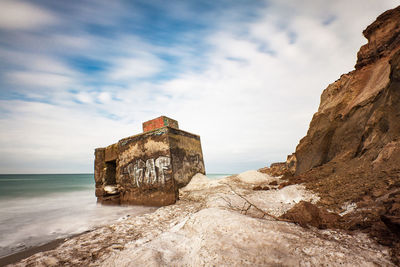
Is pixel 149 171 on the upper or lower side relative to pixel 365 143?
lower

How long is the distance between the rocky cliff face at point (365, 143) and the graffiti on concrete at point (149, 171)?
3.34m

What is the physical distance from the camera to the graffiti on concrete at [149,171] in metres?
4.50

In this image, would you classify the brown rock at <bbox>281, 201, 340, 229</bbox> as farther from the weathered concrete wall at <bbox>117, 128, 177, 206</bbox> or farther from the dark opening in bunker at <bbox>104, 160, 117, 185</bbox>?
the dark opening in bunker at <bbox>104, 160, 117, 185</bbox>

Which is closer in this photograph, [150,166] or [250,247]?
[250,247]

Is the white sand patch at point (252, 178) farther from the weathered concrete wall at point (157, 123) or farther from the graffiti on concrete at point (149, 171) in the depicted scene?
the weathered concrete wall at point (157, 123)

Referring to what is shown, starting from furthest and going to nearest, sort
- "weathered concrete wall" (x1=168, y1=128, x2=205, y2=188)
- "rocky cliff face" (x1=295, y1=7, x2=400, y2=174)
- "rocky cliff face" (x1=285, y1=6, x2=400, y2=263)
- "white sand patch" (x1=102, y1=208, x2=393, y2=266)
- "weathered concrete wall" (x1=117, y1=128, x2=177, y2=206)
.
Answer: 1. "weathered concrete wall" (x1=168, y1=128, x2=205, y2=188)
2. "weathered concrete wall" (x1=117, y1=128, x2=177, y2=206)
3. "rocky cliff face" (x1=295, y1=7, x2=400, y2=174)
4. "rocky cliff face" (x1=285, y1=6, x2=400, y2=263)
5. "white sand patch" (x1=102, y1=208, x2=393, y2=266)

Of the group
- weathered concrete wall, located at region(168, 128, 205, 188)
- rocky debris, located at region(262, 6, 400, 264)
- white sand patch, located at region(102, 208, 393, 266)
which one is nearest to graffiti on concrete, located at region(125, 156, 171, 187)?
weathered concrete wall, located at region(168, 128, 205, 188)

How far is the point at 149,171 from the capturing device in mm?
4656

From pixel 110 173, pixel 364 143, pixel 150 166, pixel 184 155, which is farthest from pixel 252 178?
pixel 110 173

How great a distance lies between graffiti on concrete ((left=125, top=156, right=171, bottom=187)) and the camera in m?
4.50

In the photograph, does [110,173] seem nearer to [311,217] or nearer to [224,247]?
[224,247]

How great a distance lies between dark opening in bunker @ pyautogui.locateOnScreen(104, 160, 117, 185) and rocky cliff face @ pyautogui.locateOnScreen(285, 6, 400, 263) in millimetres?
5589

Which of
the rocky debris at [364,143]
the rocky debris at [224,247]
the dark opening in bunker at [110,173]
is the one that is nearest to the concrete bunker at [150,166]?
the dark opening in bunker at [110,173]

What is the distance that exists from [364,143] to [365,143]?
67mm
